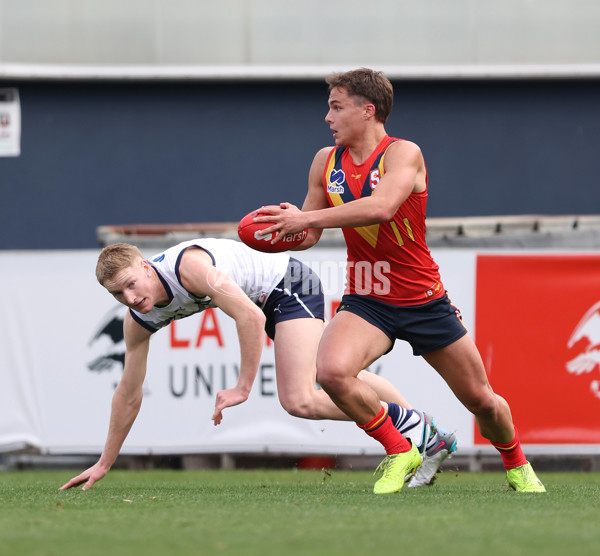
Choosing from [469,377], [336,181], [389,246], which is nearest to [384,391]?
[469,377]

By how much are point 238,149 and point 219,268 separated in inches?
280

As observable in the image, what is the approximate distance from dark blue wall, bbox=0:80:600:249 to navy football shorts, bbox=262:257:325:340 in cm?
641

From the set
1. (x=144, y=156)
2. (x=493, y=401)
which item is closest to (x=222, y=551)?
(x=493, y=401)

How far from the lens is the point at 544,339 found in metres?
7.97

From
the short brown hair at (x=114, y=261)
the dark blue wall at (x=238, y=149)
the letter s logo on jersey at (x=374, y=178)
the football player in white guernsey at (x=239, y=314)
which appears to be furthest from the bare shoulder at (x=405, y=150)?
the dark blue wall at (x=238, y=149)

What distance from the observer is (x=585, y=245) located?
8.36m

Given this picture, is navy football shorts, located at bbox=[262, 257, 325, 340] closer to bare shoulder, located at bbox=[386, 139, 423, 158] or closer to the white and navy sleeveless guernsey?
the white and navy sleeveless guernsey

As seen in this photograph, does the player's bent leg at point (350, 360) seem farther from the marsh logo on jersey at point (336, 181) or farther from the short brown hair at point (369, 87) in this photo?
the short brown hair at point (369, 87)

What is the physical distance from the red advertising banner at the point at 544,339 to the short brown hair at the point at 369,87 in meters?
3.21

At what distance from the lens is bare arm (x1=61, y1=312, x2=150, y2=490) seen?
5.43m

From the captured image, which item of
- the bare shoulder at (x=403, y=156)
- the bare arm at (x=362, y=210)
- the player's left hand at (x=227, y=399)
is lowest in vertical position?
the player's left hand at (x=227, y=399)

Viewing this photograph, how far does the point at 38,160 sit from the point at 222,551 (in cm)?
960

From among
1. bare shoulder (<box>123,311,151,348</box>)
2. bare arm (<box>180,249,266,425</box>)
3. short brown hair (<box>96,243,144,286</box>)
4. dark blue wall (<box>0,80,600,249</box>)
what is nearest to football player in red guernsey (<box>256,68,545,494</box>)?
bare arm (<box>180,249,266,425</box>)

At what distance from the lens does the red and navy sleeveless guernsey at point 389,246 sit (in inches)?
196
